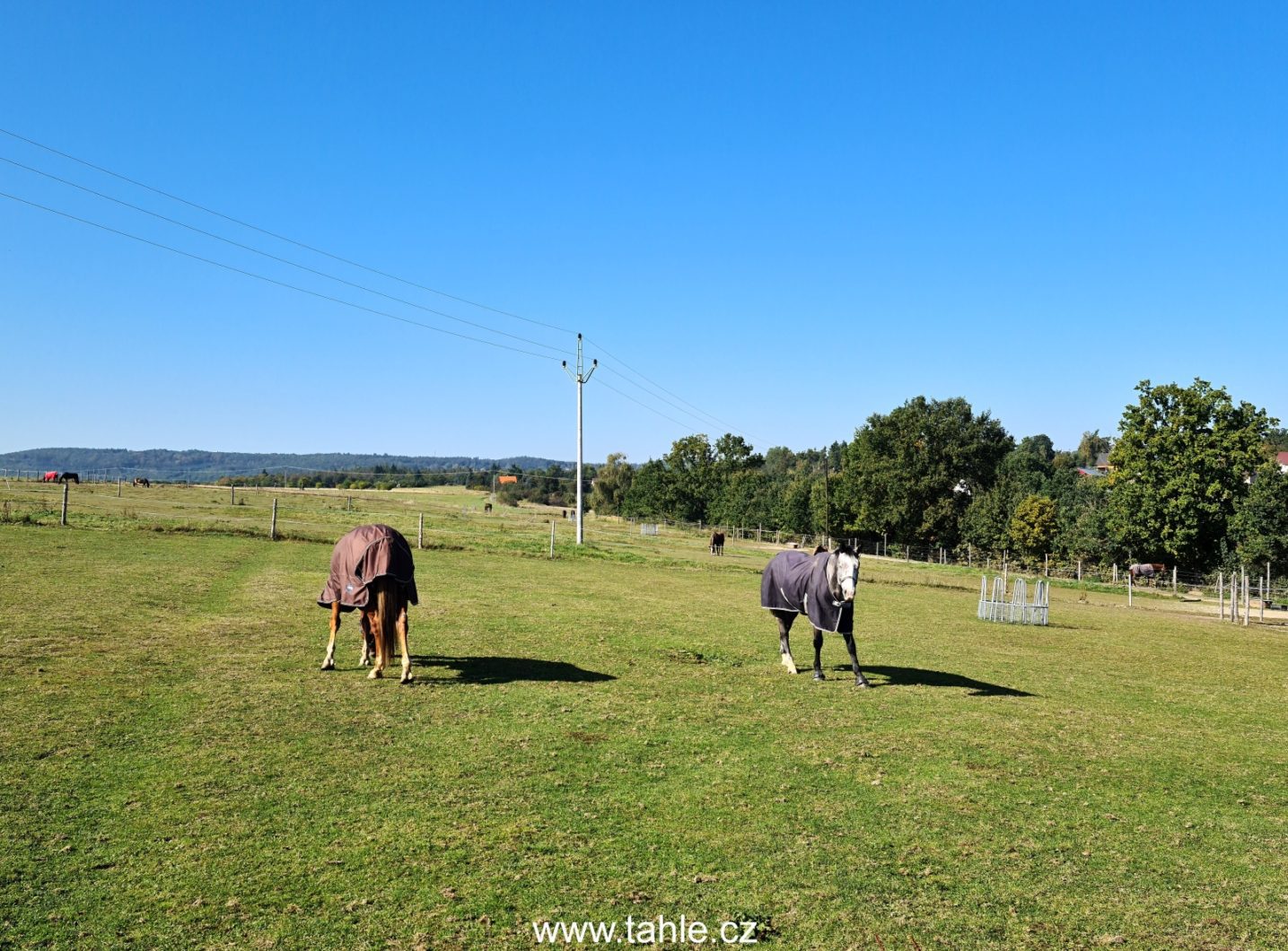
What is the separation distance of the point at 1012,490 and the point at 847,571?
7094cm

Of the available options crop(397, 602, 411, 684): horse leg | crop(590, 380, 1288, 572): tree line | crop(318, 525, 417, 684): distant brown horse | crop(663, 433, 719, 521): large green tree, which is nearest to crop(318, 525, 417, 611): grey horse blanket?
crop(318, 525, 417, 684): distant brown horse

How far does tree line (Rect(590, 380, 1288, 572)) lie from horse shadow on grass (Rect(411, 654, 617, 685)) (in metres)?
49.4

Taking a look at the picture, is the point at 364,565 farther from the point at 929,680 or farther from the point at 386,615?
the point at 929,680

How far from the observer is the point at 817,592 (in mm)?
13250

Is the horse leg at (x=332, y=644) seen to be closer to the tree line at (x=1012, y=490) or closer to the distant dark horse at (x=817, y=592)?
the distant dark horse at (x=817, y=592)

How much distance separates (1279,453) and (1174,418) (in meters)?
84.5

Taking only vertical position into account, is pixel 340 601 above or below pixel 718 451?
below

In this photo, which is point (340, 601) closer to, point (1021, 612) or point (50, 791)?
point (50, 791)

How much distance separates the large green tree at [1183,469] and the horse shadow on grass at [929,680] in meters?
47.2

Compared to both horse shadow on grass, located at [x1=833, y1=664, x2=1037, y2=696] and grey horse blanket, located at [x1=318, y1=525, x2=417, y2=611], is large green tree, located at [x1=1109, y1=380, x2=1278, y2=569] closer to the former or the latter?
horse shadow on grass, located at [x1=833, y1=664, x2=1037, y2=696]

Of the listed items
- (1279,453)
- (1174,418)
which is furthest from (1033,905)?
(1279,453)

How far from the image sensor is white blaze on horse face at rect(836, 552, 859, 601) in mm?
12680

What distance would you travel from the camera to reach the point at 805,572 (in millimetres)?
13852

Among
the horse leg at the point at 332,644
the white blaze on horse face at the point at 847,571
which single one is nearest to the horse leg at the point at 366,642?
the horse leg at the point at 332,644
